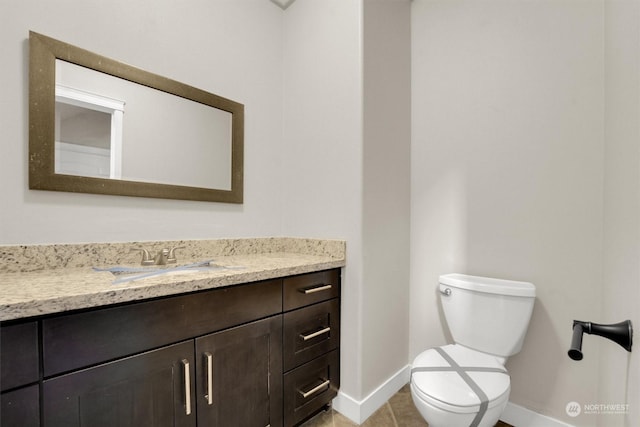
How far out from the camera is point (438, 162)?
183cm

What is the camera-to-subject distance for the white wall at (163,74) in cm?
108

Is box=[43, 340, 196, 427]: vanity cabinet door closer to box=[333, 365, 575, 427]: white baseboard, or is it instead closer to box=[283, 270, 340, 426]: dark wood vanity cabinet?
box=[283, 270, 340, 426]: dark wood vanity cabinet

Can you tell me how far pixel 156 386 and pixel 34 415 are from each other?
0.28m

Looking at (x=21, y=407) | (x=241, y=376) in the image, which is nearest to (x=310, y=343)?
(x=241, y=376)

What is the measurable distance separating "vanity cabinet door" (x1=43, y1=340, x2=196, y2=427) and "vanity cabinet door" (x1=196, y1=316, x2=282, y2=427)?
0.19 ft

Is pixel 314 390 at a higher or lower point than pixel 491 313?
lower

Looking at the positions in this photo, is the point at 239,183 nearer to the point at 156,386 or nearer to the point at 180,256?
the point at 180,256

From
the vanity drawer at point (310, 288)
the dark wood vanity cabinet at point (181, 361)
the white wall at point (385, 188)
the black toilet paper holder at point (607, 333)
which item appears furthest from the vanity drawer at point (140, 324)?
the black toilet paper holder at point (607, 333)

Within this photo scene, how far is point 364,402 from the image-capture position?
151 cm

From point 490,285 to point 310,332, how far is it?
0.97 m

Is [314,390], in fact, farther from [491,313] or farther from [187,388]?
[491,313]

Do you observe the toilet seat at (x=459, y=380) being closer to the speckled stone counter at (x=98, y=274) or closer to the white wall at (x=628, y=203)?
the white wall at (x=628, y=203)

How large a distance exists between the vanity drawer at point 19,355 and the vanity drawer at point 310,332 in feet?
2.73

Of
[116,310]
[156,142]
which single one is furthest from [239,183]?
[116,310]
